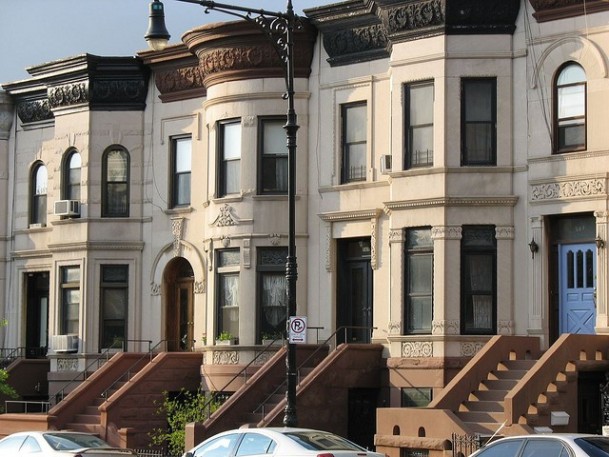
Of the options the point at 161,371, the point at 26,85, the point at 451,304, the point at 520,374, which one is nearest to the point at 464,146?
the point at 451,304

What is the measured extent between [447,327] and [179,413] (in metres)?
7.03

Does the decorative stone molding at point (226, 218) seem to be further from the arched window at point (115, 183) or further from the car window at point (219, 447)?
the car window at point (219, 447)

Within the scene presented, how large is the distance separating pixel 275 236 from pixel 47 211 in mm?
9629

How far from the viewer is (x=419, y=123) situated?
102ft

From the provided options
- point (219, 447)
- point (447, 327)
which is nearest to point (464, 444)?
point (447, 327)

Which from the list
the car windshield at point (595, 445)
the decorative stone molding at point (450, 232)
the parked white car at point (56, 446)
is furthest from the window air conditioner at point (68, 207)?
the car windshield at point (595, 445)

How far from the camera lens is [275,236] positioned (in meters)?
34.2

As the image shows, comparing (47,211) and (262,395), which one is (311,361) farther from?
(47,211)

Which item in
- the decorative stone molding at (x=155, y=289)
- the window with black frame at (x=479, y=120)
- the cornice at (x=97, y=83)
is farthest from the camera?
the cornice at (x=97, y=83)

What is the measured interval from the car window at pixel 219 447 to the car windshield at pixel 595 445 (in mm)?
6374

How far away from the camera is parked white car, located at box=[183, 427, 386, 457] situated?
2119cm

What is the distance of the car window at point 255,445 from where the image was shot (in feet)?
70.8

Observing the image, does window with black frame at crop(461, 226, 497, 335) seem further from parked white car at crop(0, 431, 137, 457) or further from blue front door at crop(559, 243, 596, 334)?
parked white car at crop(0, 431, 137, 457)

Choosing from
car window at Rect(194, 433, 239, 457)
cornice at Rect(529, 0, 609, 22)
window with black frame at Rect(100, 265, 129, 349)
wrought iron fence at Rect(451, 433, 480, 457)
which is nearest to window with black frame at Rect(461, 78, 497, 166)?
cornice at Rect(529, 0, 609, 22)
